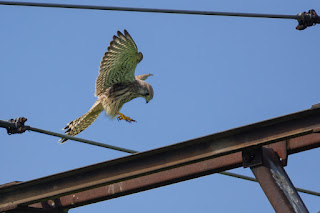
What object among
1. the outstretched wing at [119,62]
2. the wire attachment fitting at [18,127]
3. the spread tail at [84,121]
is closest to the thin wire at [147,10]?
the wire attachment fitting at [18,127]

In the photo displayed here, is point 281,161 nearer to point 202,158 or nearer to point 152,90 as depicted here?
point 202,158

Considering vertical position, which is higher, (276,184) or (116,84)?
(116,84)

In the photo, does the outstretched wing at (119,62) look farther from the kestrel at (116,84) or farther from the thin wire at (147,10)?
the thin wire at (147,10)

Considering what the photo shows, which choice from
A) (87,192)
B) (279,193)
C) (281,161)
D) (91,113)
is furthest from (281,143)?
(91,113)

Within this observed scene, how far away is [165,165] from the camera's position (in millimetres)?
4547

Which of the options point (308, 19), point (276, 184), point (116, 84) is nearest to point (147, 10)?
point (308, 19)

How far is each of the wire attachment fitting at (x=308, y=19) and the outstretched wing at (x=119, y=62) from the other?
5466mm

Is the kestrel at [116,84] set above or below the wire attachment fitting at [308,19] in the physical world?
above

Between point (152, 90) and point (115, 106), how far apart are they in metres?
1.11

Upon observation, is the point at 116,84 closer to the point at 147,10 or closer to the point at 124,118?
the point at 124,118

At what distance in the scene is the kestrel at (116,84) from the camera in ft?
34.4

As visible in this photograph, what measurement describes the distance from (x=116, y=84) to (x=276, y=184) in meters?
7.41

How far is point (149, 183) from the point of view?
4.82 metres

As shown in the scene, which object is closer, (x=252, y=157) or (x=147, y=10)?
(x=252, y=157)
